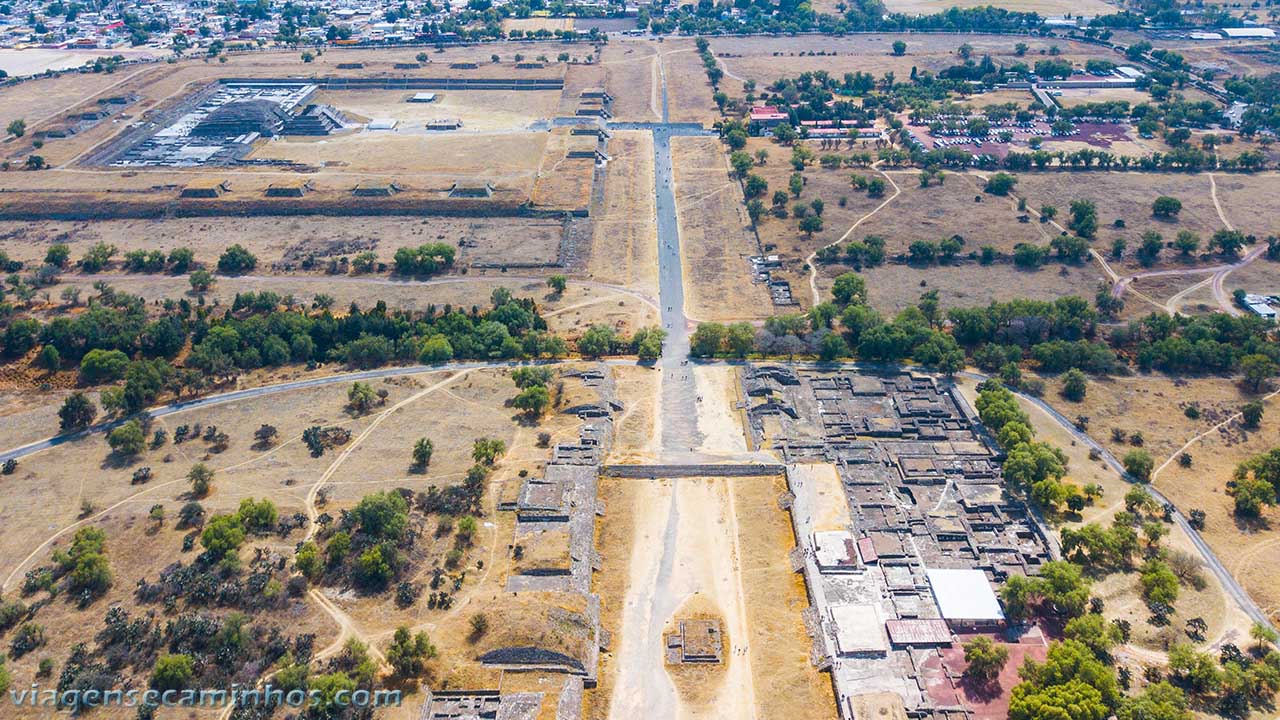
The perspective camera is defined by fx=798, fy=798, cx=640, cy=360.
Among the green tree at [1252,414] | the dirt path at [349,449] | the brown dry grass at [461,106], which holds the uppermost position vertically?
the brown dry grass at [461,106]

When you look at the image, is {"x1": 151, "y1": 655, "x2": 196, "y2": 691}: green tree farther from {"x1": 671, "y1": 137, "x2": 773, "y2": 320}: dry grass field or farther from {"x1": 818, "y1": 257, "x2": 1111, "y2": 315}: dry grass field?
{"x1": 818, "y1": 257, "x2": 1111, "y2": 315}: dry grass field

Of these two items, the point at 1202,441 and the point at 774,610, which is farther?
the point at 1202,441

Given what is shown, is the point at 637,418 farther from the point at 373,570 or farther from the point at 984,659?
the point at 984,659

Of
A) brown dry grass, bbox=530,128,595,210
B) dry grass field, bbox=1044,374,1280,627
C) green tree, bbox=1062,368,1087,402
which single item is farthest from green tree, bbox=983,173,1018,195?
brown dry grass, bbox=530,128,595,210

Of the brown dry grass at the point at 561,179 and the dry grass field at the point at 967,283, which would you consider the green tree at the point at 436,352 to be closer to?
the brown dry grass at the point at 561,179

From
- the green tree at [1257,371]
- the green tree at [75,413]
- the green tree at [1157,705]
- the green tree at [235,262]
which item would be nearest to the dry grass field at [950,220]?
the green tree at [1257,371]

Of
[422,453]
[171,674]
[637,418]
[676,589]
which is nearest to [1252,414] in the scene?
[637,418]
